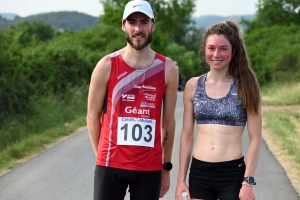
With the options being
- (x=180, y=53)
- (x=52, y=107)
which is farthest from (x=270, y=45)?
(x=180, y=53)

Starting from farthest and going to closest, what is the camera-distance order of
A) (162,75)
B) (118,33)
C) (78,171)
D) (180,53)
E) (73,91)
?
(180,53), (118,33), (73,91), (78,171), (162,75)

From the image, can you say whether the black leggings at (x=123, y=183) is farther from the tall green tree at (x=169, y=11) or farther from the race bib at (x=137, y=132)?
the tall green tree at (x=169, y=11)

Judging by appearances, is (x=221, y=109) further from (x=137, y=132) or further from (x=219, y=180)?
(x=137, y=132)

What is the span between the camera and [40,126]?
57.2ft

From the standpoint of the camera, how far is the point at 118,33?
1980 inches

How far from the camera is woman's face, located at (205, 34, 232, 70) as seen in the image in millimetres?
4496

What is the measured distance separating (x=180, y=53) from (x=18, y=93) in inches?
3220

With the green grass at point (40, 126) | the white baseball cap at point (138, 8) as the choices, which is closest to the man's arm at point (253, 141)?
the white baseball cap at point (138, 8)

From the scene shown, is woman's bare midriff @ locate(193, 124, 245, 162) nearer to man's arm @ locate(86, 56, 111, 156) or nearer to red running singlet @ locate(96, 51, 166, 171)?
red running singlet @ locate(96, 51, 166, 171)

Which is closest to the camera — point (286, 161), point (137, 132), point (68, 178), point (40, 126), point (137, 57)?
point (137, 132)

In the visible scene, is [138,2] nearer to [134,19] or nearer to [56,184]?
[134,19]

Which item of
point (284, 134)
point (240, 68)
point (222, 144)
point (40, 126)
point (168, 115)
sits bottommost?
point (40, 126)

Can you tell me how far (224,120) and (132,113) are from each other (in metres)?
0.65

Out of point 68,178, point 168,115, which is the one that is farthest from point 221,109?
point 68,178
